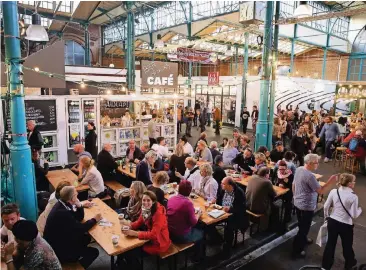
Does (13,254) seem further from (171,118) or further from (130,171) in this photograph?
(171,118)

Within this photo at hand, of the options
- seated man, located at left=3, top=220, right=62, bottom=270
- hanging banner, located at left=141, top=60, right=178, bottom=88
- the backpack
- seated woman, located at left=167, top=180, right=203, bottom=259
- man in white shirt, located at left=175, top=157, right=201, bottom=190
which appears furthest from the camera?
hanging banner, located at left=141, top=60, right=178, bottom=88

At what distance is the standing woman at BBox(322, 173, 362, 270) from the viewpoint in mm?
3500

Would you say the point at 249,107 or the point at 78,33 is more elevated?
the point at 78,33

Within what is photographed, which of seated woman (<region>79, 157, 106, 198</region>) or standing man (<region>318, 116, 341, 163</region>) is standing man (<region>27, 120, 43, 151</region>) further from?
standing man (<region>318, 116, 341, 163</region>)

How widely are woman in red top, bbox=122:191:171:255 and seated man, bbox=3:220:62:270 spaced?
100 cm

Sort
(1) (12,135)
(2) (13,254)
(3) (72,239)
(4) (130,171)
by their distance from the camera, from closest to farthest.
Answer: (2) (13,254) → (3) (72,239) → (1) (12,135) → (4) (130,171)

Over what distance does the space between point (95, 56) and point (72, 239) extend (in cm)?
2401

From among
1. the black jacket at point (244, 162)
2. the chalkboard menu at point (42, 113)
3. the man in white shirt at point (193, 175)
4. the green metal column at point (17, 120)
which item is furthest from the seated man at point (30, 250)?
the chalkboard menu at point (42, 113)

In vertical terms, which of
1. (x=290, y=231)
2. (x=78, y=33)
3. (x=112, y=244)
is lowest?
(x=290, y=231)

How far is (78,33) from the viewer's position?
23281 millimetres

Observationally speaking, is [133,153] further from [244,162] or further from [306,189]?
[306,189]

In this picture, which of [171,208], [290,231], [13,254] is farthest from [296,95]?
[13,254]

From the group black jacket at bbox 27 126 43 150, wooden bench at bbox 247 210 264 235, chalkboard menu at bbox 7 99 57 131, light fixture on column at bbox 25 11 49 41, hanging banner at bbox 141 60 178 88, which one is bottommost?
wooden bench at bbox 247 210 264 235

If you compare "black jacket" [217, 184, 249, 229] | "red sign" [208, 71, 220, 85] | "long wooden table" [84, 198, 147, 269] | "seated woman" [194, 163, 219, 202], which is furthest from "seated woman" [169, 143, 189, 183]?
"red sign" [208, 71, 220, 85]
